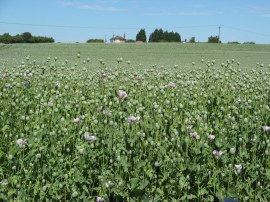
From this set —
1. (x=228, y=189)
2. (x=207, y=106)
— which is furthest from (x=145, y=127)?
(x=207, y=106)

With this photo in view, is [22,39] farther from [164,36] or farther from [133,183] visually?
[133,183]

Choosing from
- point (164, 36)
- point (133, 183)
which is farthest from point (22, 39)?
point (133, 183)

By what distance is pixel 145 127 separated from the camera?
427 centimetres

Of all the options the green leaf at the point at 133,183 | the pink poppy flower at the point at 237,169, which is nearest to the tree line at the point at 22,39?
the green leaf at the point at 133,183

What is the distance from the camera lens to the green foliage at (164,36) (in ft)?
279

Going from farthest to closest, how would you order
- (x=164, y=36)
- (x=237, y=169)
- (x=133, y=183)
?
1. (x=164, y=36)
2. (x=237, y=169)
3. (x=133, y=183)

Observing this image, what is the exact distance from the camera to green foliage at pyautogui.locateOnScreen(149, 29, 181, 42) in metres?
85.1

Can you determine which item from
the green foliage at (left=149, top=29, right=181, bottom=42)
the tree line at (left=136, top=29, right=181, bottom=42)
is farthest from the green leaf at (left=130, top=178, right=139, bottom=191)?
the tree line at (left=136, top=29, right=181, bottom=42)

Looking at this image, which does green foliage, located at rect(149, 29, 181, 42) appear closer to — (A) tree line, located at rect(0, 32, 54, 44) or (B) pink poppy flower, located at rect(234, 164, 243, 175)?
(A) tree line, located at rect(0, 32, 54, 44)

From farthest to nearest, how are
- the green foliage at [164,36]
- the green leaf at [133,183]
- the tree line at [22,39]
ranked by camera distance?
the green foliage at [164,36] < the tree line at [22,39] < the green leaf at [133,183]

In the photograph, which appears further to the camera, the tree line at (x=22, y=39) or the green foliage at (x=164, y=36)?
the green foliage at (x=164, y=36)

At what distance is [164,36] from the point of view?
90.2m

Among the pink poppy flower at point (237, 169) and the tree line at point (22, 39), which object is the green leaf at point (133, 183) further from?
the tree line at point (22, 39)

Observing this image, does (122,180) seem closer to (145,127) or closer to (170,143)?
(170,143)
